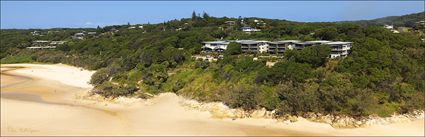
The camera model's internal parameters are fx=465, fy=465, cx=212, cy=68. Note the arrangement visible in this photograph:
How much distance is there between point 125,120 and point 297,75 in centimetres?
1180

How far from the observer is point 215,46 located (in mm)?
47656

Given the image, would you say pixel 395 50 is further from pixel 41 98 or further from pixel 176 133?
pixel 41 98

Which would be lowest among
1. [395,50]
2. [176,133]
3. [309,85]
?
[176,133]

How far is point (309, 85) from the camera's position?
3039cm

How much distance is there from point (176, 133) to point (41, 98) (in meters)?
18.7

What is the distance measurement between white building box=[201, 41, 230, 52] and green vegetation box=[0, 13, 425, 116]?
3.87ft

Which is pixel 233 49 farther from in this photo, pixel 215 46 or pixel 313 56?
pixel 313 56

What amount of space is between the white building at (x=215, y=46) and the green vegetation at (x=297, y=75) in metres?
1.18

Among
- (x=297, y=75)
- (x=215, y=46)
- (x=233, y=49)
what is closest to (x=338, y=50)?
(x=297, y=75)

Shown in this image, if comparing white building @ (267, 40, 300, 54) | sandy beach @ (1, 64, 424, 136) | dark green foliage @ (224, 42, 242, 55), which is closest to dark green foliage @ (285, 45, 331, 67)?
white building @ (267, 40, 300, 54)

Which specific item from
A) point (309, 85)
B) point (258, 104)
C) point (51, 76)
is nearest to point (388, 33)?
point (309, 85)

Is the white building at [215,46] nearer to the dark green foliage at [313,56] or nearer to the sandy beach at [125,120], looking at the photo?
the sandy beach at [125,120]

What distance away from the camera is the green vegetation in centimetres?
2848

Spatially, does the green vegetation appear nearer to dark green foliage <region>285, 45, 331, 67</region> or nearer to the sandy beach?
dark green foliage <region>285, 45, 331, 67</region>
